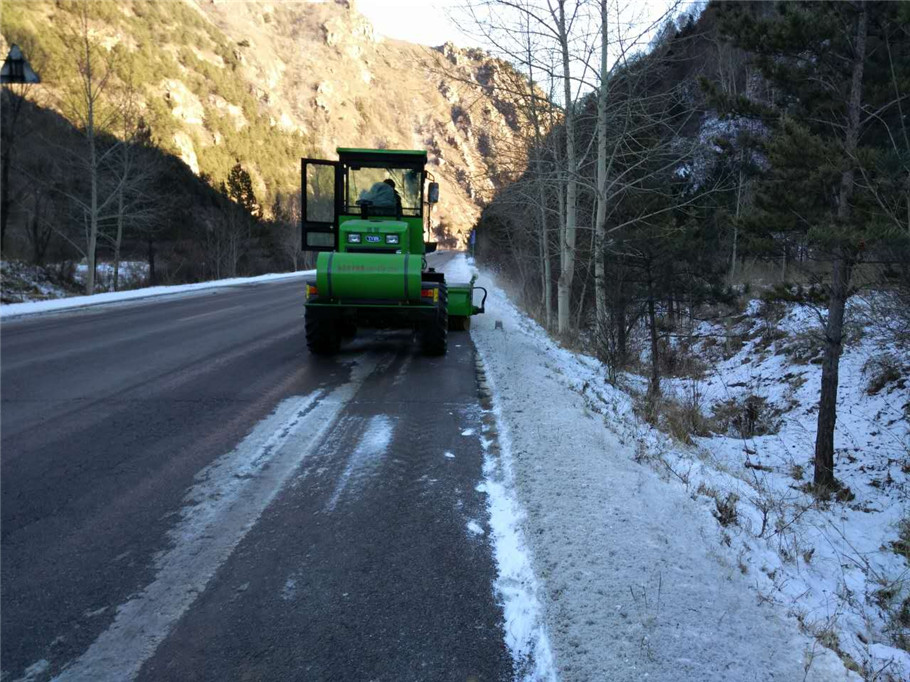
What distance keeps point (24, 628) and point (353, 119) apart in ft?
578

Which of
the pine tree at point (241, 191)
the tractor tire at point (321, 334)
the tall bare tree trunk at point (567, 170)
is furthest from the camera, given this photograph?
the pine tree at point (241, 191)

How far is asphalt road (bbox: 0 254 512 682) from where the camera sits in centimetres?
243

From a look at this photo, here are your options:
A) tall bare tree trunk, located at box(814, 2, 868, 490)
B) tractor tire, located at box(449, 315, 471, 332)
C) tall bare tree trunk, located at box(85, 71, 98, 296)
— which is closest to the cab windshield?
tractor tire, located at box(449, 315, 471, 332)

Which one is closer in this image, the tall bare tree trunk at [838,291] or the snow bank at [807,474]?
the snow bank at [807,474]

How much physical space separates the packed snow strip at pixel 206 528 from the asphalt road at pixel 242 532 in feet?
0.04

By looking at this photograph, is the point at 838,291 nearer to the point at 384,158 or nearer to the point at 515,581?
the point at 384,158

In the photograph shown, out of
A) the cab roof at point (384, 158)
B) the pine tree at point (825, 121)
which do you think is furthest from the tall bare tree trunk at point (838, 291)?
the cab roof at point (384, 158)

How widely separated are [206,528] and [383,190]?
7.94 metres

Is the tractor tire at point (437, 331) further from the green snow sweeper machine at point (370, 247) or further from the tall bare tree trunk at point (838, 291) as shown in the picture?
the tall bare tree trunk at point (838, 291)

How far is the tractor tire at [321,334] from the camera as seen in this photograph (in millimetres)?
9034

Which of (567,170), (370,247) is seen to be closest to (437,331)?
(370,247)

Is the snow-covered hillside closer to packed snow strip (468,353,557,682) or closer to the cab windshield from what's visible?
packed snow strip (468,353,557,682)

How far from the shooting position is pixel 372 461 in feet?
15.3

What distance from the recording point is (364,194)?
10414mm
